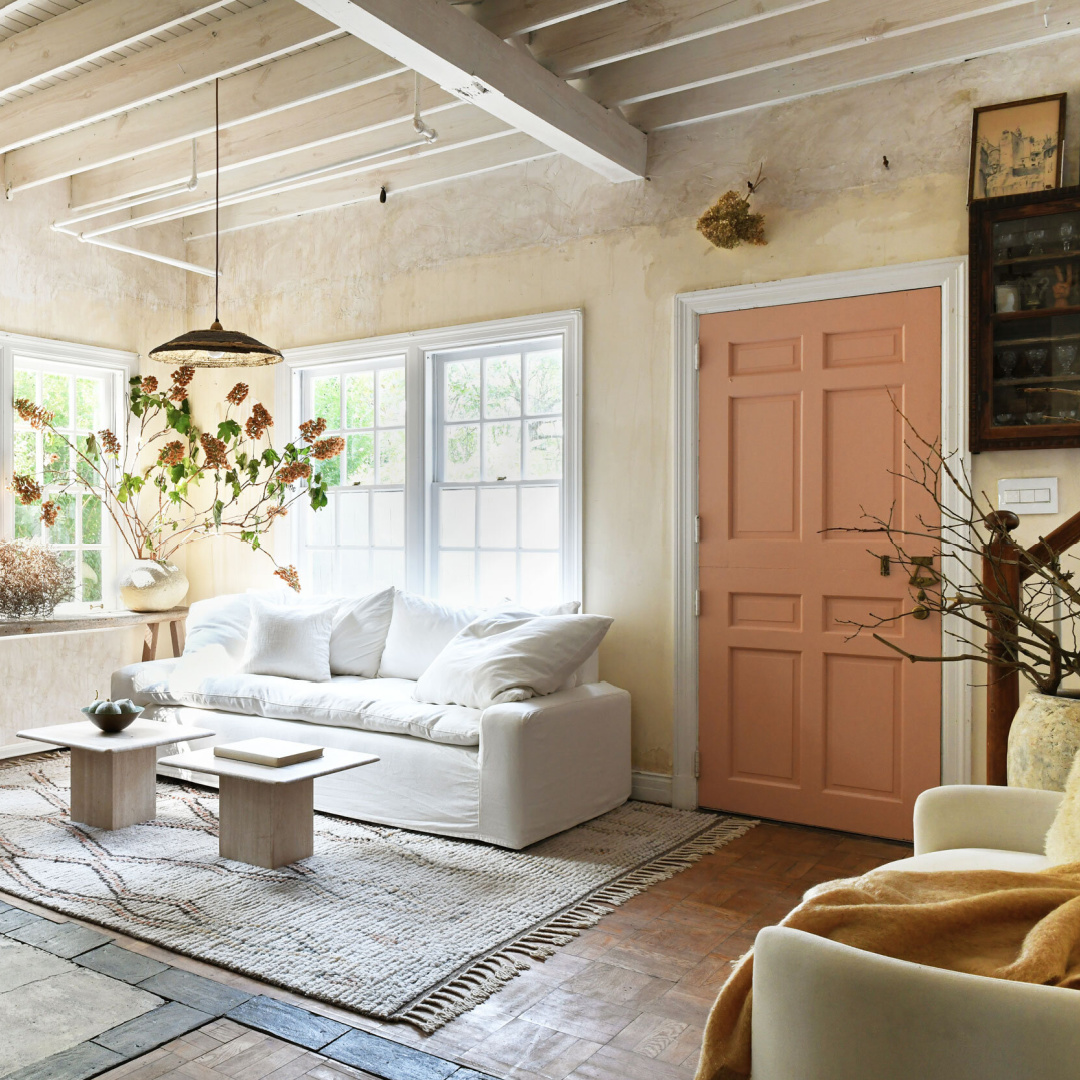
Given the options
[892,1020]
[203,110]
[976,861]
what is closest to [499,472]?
[203,110]

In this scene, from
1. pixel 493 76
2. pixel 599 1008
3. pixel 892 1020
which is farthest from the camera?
pixel 493 76

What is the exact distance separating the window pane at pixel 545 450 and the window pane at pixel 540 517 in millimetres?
80

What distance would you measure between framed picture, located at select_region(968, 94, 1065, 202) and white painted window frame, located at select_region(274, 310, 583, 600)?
1.79 m

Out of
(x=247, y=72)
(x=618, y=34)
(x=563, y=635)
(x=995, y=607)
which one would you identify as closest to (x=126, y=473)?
(x=247, y=72)

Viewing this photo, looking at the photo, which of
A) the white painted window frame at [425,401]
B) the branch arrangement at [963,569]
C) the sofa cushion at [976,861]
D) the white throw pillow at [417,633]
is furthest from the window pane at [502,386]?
the sofa cushion at [976,861]

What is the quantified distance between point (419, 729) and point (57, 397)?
11.0 feet

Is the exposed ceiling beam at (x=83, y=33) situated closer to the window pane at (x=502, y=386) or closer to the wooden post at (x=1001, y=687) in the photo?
the window pane at (x=502, y=386)

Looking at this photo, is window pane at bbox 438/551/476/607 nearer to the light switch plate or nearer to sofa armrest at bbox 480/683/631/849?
sofa armrest at bbox 480/683/631/849

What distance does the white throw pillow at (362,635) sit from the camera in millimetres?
4824

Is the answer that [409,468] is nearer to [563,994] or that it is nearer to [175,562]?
[175,562]

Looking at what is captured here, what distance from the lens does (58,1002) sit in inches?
95.7

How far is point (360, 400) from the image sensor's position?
18.1ft

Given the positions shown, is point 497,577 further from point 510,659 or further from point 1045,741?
point 1045,741

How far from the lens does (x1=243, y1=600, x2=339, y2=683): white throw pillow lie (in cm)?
469
